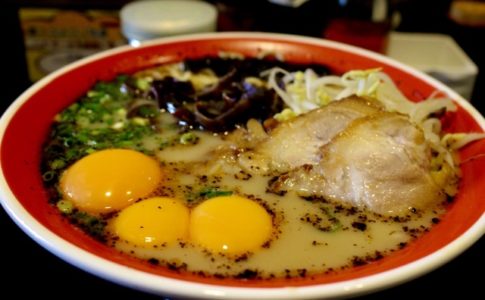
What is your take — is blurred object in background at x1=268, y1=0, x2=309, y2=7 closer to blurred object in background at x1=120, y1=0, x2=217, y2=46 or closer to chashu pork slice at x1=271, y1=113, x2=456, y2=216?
blurred object in background at x1=120, y1=0, x2=217, y2=46

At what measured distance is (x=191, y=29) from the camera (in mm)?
2977

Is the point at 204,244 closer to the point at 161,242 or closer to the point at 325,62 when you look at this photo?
the point at 161,242

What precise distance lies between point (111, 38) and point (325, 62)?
1456 millimetres

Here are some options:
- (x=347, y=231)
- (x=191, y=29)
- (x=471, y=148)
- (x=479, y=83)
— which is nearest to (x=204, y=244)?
(x=347, y=231)

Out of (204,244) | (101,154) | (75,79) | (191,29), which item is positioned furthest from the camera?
(191,29)

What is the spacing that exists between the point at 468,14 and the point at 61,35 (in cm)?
313

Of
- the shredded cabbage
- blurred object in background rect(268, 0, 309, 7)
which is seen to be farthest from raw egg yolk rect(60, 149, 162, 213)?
blurred object in background rect(268, 0, 309, 7)

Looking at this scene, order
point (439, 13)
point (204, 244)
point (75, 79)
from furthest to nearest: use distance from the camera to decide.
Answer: point (439, 13) < point (75, 79) < point (204, 244)

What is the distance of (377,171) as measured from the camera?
5.46 ft

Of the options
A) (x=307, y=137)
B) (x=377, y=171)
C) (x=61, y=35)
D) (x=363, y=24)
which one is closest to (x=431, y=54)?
(x=363, y=24)

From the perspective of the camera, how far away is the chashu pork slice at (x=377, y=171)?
1.66 metres

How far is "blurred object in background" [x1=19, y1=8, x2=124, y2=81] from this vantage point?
3188 mm

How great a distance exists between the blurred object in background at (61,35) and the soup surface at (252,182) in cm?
119

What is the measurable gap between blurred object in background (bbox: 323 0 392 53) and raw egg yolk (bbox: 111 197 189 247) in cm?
216
